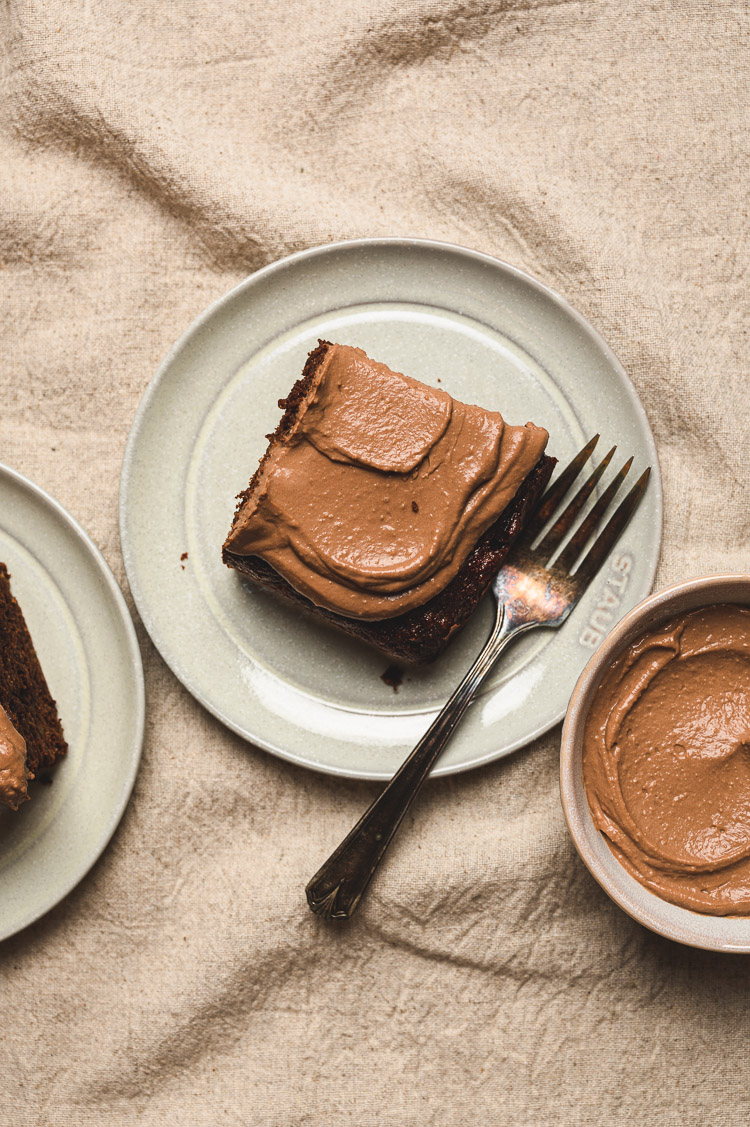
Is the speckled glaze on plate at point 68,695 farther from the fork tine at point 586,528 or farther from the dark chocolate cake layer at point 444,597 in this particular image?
the fork tine at point 586,528

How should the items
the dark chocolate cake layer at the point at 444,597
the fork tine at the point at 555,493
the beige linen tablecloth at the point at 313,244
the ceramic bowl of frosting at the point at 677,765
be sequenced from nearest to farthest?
the ceramic bowl of frosting at the point at 677,765 → the dark chocolate cake layer at the point at 444,597 → the fork tine at the point at 555,493 → the beige linen tablecloth at the point at 313,244

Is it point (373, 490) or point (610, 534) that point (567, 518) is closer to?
point (610, 534)

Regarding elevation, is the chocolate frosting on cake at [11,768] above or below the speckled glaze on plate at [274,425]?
below

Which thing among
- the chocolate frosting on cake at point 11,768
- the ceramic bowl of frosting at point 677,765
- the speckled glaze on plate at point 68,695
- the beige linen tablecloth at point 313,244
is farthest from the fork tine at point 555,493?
the chocolate frosting on cake at point 11,768

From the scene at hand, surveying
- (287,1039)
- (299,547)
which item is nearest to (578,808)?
(299,547)

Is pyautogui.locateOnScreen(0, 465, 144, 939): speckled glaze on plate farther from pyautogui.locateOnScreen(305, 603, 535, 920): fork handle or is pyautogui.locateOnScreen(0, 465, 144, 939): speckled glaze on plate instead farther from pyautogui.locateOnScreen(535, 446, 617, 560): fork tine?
pyautogui.locateOnScreen(535, 446, 617, 560): fork tine

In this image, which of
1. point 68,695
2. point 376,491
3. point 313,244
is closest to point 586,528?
point 376,491
